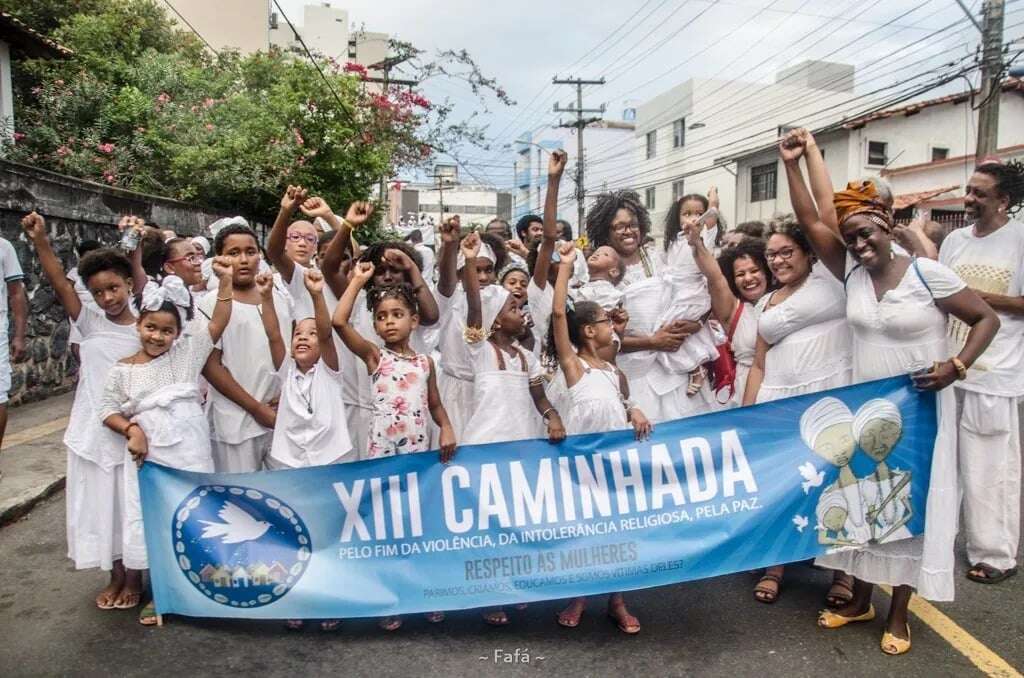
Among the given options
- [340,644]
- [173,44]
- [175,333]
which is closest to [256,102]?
[173,44]

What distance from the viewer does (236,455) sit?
4258mm

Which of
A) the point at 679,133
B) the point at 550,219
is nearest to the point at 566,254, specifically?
the point at 550,219

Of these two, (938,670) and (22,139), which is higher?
(22,139)

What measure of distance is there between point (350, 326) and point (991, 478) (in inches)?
138

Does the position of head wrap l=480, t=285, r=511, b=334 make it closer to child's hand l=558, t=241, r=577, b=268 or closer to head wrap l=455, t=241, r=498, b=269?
head wrap l=455, t=241, r=498, b=269

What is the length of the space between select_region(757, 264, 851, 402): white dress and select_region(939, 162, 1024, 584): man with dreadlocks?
0.97 metres

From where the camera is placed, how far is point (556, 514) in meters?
3.73

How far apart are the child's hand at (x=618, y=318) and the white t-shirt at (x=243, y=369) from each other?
5.74 feet

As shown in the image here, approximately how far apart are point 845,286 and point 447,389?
6.71 ft

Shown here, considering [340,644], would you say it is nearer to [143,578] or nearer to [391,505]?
[391,505]

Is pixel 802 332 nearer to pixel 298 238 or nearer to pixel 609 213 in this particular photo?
pixel 609 213

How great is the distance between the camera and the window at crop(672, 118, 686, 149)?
4056cm

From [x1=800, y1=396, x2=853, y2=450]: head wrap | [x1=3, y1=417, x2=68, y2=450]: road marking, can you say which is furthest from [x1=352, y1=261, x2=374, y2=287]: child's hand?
[x1=3, y1=417, x2=68, y2=450]: road marking

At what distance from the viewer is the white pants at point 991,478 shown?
4379 millimetres
